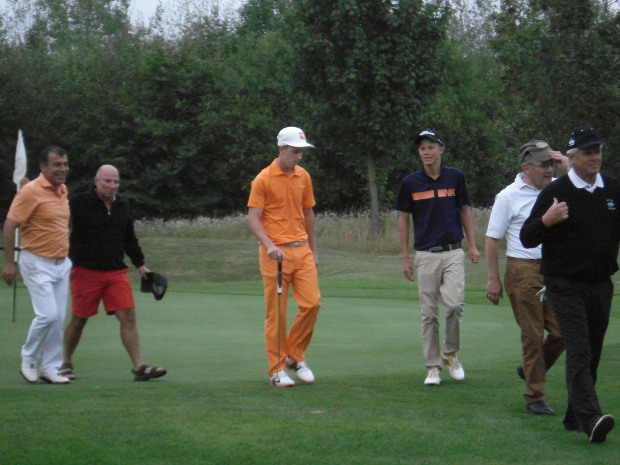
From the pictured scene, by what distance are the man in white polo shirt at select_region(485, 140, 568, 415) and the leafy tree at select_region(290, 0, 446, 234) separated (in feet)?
71.5

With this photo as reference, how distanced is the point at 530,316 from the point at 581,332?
100cm

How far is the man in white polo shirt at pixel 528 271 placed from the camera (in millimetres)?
6977

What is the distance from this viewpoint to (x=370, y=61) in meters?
29.5

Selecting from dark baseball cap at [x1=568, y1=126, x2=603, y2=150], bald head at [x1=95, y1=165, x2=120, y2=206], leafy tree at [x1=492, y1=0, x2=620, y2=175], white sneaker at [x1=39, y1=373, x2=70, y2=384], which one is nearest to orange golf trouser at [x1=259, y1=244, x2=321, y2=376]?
bald head at [x1=95, y1=165, x2=120, y2=206]

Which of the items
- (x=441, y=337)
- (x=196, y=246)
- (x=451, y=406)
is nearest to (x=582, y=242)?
(x=451, y=406)

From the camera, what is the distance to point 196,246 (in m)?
25.2

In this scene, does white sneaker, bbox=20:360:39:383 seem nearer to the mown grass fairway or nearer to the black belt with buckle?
the mown grass fairway

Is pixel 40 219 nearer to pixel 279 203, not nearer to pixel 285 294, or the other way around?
pixel 279 203

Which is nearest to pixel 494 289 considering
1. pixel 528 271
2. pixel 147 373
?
pixel 528 271

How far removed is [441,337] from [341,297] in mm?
5788

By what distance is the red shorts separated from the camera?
857 centimetres

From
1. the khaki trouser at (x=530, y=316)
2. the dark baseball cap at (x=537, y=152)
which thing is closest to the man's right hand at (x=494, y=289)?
the khaki trouser at (x=530, y=316)

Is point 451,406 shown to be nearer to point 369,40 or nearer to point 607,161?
point 607,161

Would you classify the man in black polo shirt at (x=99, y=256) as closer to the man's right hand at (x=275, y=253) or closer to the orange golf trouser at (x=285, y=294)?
the orange golf trouser at (x=285, y=294)
